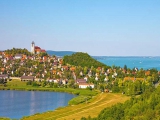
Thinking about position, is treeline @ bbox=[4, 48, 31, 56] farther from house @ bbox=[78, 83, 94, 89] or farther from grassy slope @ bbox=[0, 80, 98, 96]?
house @ bbox=[78, 83, 94, 89]

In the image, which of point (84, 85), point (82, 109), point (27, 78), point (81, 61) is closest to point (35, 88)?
point (84, 85)

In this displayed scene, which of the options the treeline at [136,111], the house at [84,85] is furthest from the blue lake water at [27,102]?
the treeline at [136,111]

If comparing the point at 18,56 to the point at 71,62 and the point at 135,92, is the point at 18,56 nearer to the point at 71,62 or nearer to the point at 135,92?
the point at 71,62

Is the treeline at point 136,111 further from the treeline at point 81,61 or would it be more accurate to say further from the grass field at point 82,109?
the treeline at point 81,61

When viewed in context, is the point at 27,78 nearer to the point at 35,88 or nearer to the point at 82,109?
the point at 35,88

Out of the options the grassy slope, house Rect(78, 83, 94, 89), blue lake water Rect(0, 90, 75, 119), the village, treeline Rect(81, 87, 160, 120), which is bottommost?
blue lake water Rect(0, 90, 75, 119)

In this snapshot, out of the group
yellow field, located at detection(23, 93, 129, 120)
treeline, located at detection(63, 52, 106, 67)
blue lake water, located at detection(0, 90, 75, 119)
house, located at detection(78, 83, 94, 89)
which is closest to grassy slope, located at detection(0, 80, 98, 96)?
blue lake water, located at detection(0, 90, 75, 119)

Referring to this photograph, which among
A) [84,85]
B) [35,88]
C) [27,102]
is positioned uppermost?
[84,85]
